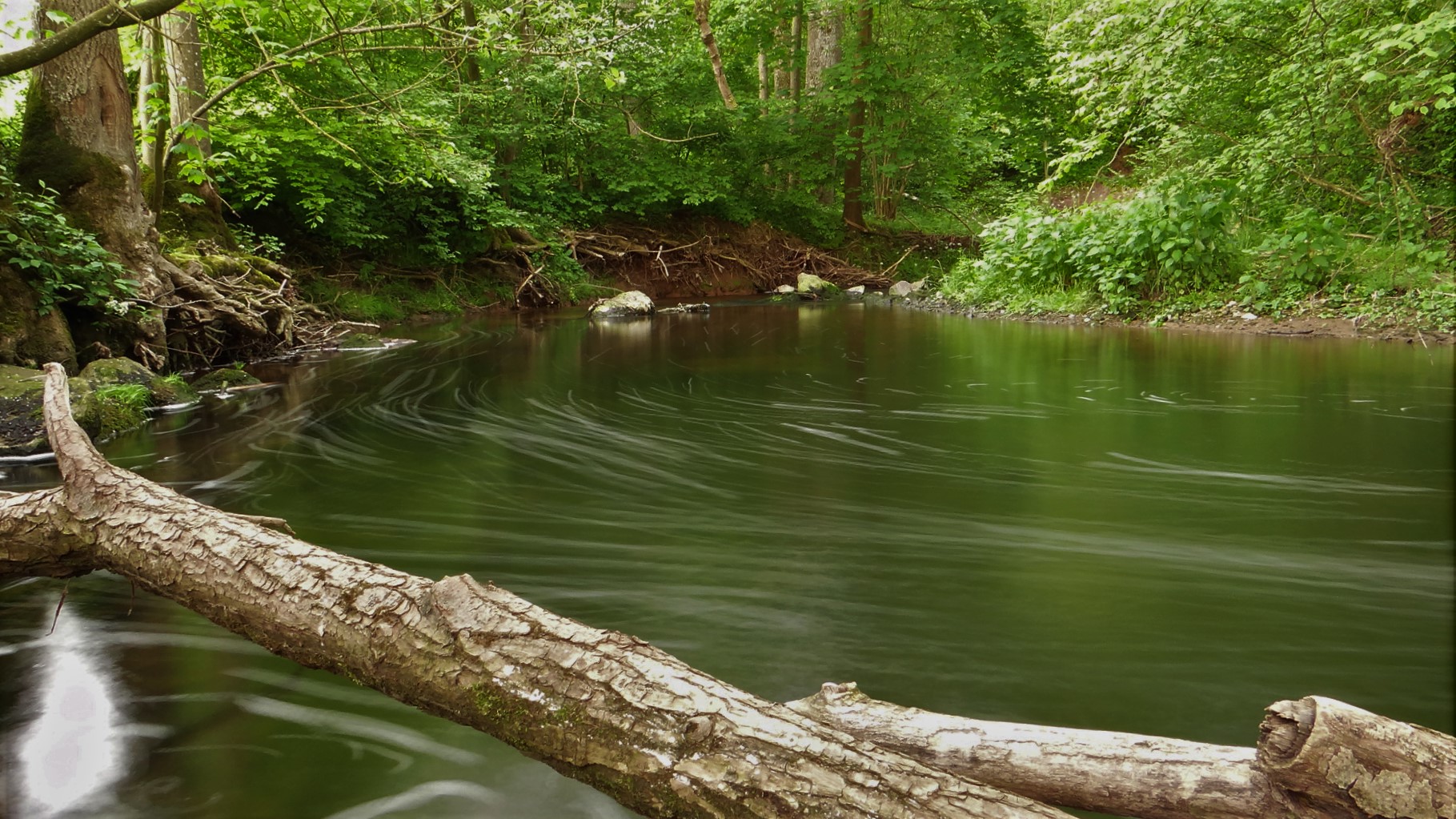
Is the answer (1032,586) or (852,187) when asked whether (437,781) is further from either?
(852,187)

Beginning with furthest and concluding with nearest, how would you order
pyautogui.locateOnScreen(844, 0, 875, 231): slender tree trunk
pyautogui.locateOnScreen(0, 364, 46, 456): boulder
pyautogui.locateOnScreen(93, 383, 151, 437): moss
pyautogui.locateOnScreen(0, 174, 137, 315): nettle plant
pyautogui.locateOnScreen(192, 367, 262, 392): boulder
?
pyautogui.locateOnScreen(844, 0, 875, 231): slender tree trunk
pyautogui.locateOnScreen(192, 367, 262, 392): boulder
pyautogui.locateOnScreen(0, 174, 137, 315): nettle plant
pyautogui.locateOnScreen(93, 383, 151, 437): moss
pyautogui.locateOnScreen(0, 364, 46, 456): boulder

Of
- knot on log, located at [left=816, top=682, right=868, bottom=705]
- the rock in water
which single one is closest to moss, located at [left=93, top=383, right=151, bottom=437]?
knot on log, located at [left=816, top=682, right=868, bottom=705]

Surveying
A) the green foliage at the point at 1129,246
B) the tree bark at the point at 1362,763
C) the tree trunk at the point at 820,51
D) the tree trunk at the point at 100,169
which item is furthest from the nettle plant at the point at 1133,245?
the tree trunk at the point at 100,169

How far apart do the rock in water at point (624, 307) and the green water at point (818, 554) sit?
25.7 ft

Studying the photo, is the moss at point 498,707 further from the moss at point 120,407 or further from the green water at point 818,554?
the moss at point 120,407

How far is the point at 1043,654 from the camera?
2562 millimetres

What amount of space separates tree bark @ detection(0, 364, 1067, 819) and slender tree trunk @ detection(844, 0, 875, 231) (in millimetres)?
17961

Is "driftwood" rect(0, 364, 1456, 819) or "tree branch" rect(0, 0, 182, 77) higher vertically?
"tree branch" rect(0, 0, 182, 77)

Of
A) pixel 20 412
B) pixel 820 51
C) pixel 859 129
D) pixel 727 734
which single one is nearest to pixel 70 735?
pixel 727 734

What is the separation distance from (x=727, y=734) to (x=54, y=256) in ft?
24.2

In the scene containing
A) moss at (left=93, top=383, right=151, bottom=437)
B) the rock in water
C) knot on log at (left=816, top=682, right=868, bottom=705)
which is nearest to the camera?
knot on log at (left=816, top=682, right=868, bottom=705)

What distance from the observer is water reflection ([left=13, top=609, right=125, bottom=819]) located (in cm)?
193

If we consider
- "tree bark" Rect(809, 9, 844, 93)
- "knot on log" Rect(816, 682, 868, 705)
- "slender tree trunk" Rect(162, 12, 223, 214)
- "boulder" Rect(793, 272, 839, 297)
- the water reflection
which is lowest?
the water reflection

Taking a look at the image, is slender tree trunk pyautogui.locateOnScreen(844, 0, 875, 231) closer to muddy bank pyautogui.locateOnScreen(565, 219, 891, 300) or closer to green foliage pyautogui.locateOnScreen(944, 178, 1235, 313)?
muddy bank pyautogui.locateOnScreen(565, 219, 891, 300)
